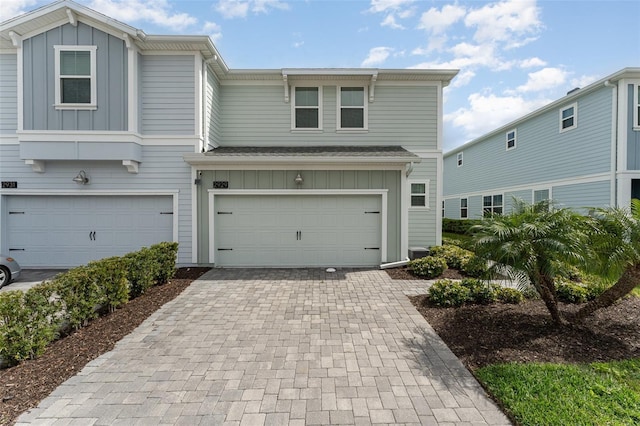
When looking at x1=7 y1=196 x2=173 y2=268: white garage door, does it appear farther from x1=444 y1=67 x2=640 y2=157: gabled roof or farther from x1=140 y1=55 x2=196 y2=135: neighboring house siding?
→ x1=444 y1=67 x2=640 y2=157: gabled roof

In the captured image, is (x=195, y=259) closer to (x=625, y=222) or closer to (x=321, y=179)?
(x=321, y=179)

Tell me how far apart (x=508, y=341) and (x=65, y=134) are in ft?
35.6

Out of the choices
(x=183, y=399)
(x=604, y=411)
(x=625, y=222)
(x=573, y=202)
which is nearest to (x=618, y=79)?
(x=573, y=202)

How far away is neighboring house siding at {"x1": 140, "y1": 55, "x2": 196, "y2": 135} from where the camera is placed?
309 inches

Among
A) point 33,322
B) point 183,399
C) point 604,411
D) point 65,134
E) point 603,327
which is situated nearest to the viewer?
point 604,411

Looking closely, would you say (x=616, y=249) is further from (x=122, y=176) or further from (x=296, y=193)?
(x=122, y=176)

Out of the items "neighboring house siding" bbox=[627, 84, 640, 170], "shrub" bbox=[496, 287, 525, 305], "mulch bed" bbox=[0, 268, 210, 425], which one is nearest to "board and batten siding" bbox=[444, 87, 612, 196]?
"neighboring house siding" bbox=[627, 84, 640, 170]

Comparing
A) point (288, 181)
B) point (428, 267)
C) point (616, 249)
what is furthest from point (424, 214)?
point (616, 249)

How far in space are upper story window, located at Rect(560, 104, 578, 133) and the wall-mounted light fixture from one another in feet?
57.3

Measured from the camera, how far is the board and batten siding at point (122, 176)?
7.83 meters

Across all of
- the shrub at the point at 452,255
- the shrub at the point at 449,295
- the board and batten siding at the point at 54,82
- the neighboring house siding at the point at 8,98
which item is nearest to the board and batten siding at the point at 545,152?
the shrub at the point at 452,255

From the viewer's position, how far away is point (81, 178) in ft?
25.3

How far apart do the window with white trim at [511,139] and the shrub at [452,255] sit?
9903 mm

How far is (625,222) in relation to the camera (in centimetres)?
389
